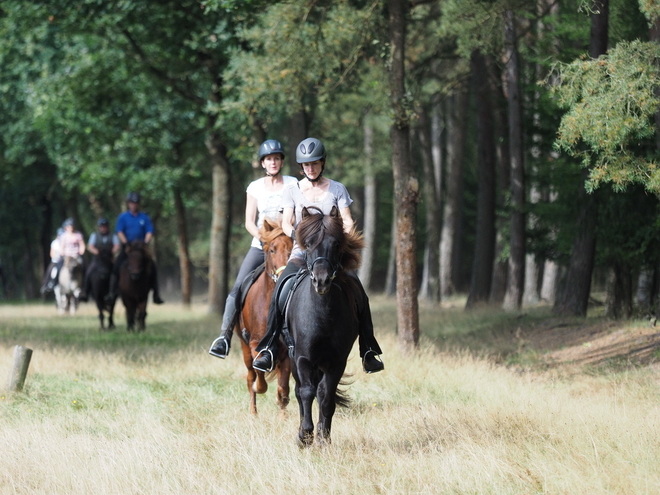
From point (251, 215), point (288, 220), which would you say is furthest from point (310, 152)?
point (251, 215)

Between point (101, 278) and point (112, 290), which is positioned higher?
point (101, 278)

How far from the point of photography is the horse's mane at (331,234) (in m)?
8.12

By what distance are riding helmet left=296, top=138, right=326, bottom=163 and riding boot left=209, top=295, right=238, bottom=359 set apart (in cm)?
237

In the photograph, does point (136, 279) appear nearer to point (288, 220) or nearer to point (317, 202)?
point (288, 220)

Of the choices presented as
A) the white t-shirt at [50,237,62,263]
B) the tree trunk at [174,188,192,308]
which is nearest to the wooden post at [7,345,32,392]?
the white t-shirt at [50,237,62,263]

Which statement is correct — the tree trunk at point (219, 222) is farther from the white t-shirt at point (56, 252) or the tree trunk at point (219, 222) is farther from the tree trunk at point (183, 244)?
the tree trunk at point (183, 244)

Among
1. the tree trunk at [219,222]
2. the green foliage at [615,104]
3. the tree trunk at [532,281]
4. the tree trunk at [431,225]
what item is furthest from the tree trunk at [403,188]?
the tree trunk at [431,225]

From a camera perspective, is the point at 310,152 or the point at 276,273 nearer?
the point at 310,152

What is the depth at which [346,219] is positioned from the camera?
901 centimetres

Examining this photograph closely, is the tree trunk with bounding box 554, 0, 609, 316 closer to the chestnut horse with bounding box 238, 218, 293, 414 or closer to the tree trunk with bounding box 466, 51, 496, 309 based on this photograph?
the tree trunk with bounding box 466, 51, 496, 309

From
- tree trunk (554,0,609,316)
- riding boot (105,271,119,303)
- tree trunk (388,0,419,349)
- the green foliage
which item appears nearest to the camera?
the green foliage

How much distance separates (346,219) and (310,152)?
78 centimetres

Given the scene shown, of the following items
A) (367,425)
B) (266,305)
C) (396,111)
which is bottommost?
(367,425)

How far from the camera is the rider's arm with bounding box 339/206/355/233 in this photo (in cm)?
880
